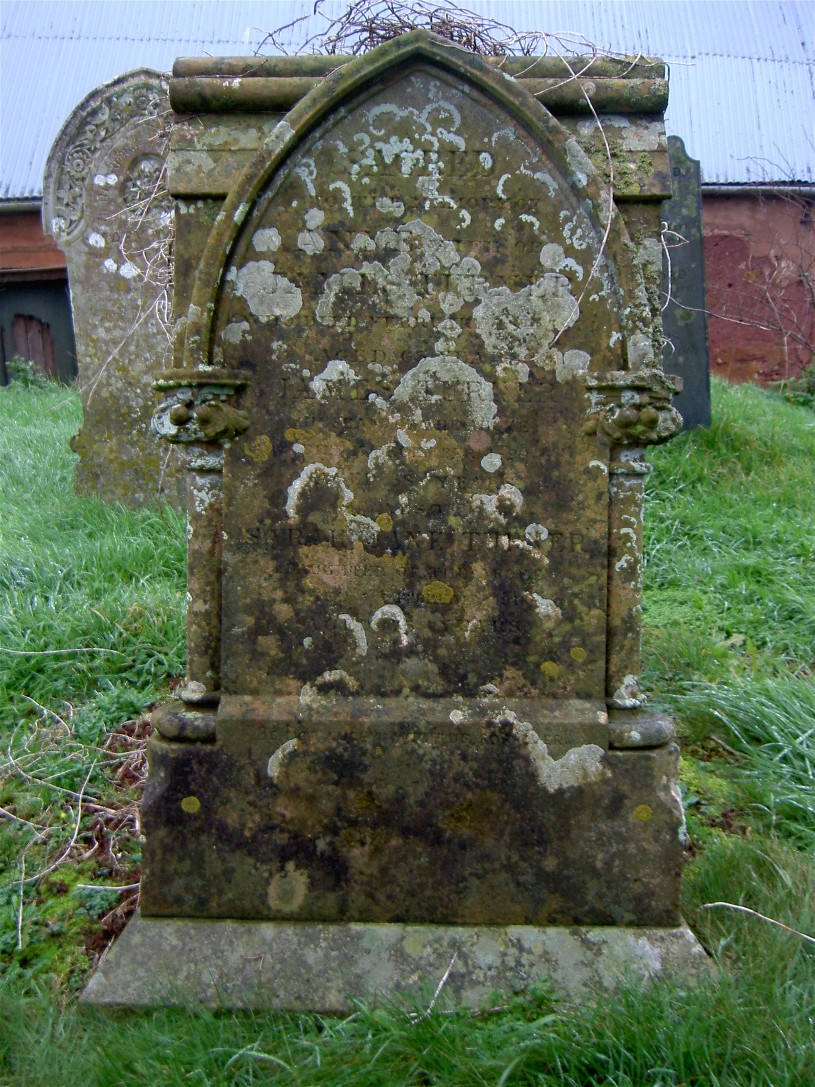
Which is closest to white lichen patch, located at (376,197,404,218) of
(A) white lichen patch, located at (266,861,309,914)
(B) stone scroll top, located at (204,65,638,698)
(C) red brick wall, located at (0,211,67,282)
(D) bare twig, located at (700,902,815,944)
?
(B) stone scroll top, located at (204,65,638,698)

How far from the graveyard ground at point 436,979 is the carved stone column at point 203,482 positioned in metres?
0.77

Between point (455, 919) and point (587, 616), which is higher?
point (587, 616)

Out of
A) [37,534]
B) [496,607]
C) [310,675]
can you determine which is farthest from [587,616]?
[37,534]

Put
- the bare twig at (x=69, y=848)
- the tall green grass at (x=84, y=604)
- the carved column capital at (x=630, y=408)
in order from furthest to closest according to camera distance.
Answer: the tall green grass at (x=84, y=604), the bare twig at (x=69, y=848), the carved column capital at (x=630, y=408)

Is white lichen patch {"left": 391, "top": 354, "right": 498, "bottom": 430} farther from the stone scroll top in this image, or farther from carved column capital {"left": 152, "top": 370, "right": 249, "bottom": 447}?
carved column capital {"left": 152, "top": 370, "right": 249, "bottom": 447}

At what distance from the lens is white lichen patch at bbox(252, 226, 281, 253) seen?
2420 mm

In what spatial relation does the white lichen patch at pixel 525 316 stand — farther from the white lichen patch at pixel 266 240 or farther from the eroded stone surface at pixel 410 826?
the eroded stone surface at pixel 410 826

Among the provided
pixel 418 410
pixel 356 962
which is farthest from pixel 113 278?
pixel 356 962

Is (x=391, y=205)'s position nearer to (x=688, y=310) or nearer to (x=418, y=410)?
(x=418, y=410)

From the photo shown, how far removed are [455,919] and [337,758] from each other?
511 millimetres

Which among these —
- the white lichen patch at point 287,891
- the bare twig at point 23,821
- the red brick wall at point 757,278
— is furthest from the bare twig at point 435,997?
the red brick wall at point 757,278

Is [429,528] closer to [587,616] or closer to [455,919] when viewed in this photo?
[587,616]

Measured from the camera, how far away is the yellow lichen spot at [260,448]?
246 centimetres

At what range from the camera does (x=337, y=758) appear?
2475 mm
